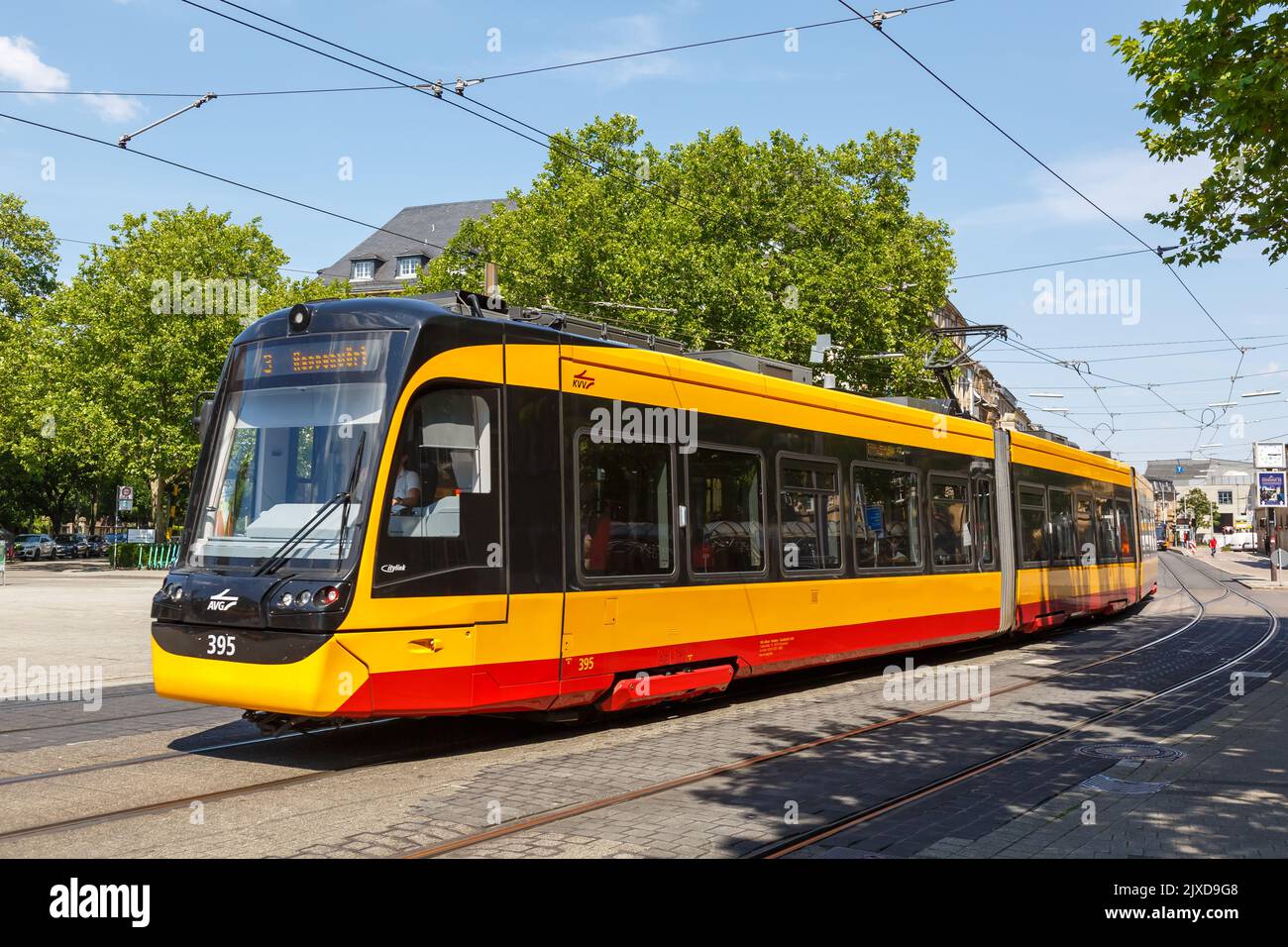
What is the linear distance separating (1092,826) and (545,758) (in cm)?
372

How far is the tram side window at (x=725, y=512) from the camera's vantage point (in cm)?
975

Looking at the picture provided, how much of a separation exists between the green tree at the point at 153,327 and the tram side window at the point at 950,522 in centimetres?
3266

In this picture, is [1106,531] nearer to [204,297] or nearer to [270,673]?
[270,673]

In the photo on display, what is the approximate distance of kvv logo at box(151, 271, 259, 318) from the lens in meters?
42.2

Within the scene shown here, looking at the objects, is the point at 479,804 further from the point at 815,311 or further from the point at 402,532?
the point at 815,311

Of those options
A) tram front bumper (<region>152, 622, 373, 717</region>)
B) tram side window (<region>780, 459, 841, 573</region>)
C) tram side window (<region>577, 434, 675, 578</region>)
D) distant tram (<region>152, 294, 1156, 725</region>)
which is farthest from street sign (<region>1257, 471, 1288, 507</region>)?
tram front bumper (<region>152, 622, 373, 717</region>)

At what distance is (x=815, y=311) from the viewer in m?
35.2

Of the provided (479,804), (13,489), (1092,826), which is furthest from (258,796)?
(13,489)

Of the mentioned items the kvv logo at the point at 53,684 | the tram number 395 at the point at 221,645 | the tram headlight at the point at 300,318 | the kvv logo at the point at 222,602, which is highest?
the tram headlight at the point at 300,318

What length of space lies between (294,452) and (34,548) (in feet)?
213

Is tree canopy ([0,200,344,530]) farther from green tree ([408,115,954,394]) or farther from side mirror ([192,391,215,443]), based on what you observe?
side mirror ([192,391,215,443])

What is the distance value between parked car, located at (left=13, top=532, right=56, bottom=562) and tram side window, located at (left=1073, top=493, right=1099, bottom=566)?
6040cm

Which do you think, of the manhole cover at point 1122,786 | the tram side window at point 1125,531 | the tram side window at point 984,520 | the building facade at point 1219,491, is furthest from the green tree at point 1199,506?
the manhole cover at point 1122,786

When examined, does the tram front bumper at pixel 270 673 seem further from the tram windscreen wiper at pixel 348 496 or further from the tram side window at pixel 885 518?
the tram side window at pixel 885 518
